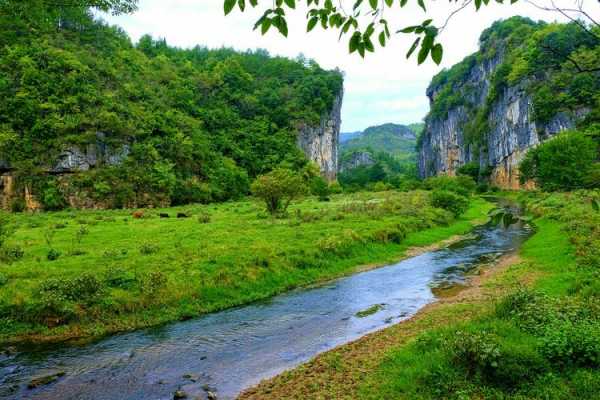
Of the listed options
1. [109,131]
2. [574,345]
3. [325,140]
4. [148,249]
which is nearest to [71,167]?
[109,131]

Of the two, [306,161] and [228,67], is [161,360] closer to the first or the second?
[306,161]

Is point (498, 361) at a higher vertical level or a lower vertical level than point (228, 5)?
lower

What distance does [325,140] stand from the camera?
13125 cm

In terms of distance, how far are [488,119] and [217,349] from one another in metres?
130

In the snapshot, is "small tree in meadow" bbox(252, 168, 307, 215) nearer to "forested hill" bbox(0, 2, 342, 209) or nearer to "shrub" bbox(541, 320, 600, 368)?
"forested hill" bbox(0, 2, 342, 209)

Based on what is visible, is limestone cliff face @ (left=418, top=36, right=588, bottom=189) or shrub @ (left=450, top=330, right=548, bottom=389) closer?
shrub @ (left=450, top=330, right=548, bottom=389)

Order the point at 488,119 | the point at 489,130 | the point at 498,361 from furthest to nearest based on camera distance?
the point at 488,119, the point at 489,130, the point at 498,361

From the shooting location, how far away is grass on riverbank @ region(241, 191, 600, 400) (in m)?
8.25

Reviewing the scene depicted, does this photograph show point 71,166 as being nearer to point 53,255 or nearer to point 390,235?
point 53,255

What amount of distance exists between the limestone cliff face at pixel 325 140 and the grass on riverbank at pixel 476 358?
105692 millimetres

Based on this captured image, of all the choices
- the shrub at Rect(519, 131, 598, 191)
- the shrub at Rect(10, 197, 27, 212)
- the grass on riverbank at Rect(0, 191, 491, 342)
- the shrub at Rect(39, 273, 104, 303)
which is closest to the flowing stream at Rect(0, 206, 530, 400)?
the grass on riverbank at Rect(0, 191, 491, 342)

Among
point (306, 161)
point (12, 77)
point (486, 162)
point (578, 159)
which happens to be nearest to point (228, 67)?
point (306, 161)

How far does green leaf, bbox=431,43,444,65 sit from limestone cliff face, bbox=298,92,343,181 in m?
114

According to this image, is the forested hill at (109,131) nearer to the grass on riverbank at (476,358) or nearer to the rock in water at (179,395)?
the rock in water at (179,395)
